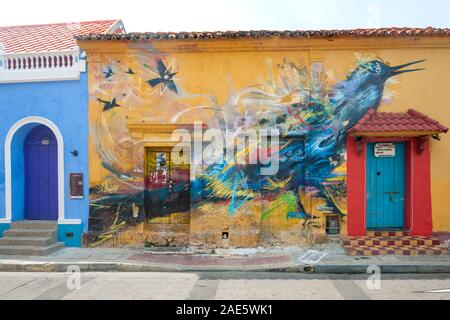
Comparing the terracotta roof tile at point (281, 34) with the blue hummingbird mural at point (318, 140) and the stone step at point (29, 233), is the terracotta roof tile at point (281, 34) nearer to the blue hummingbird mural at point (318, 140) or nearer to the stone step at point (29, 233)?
the blue hummingbird mural at point (318, 140)

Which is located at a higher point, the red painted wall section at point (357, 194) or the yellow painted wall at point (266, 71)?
the yellow painted wall at point (266, 71)

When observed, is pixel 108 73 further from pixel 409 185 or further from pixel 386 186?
pixel 409 185

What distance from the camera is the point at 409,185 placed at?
27.5 feet

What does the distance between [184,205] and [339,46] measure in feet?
17.0

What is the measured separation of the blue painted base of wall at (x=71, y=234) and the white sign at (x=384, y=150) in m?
7.23

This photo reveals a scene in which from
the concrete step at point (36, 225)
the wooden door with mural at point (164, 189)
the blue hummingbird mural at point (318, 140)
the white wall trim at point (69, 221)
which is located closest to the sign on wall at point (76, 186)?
the white wall trim at point (69, 221)

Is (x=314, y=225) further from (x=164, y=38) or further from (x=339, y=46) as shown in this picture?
(x=164, y=38)

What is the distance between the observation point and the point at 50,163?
364 inches

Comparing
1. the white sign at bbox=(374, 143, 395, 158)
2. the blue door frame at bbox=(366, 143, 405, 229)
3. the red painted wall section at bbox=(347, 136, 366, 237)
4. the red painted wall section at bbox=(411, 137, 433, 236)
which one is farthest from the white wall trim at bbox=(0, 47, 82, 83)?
the red painted wall section at bbox=(411, 137, 433, 236)

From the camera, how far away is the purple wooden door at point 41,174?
30.2 ft

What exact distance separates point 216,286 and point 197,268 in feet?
3.58
